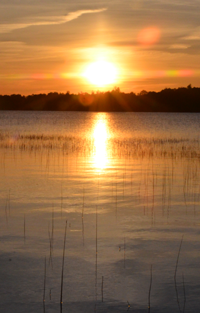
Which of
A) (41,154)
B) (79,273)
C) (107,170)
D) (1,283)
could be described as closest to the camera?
(1,283)

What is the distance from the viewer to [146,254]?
30.5 feet

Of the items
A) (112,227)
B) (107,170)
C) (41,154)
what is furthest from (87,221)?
(41,154)

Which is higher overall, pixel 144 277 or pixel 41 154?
pixel 41 154

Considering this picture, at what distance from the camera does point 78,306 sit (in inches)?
271

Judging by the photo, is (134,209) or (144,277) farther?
(134,209)

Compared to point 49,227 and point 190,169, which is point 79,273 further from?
point 190,169

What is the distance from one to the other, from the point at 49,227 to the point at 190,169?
13074 millimetres

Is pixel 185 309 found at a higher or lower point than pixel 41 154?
lower

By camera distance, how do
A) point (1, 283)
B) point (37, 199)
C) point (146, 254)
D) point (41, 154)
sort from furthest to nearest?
1. point (41, 154)
2. point (37, 199)
3. point (146, 254)
4. point (1, 283)

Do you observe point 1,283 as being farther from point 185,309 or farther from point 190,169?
point 190,169

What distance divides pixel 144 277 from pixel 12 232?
404cm

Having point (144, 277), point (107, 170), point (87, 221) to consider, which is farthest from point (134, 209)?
point (107, 170)

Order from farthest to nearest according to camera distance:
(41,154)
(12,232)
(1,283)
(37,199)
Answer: (41,154) → (37,199) → (12,232) → (1,283)

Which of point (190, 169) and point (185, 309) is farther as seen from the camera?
point (190, 169)
